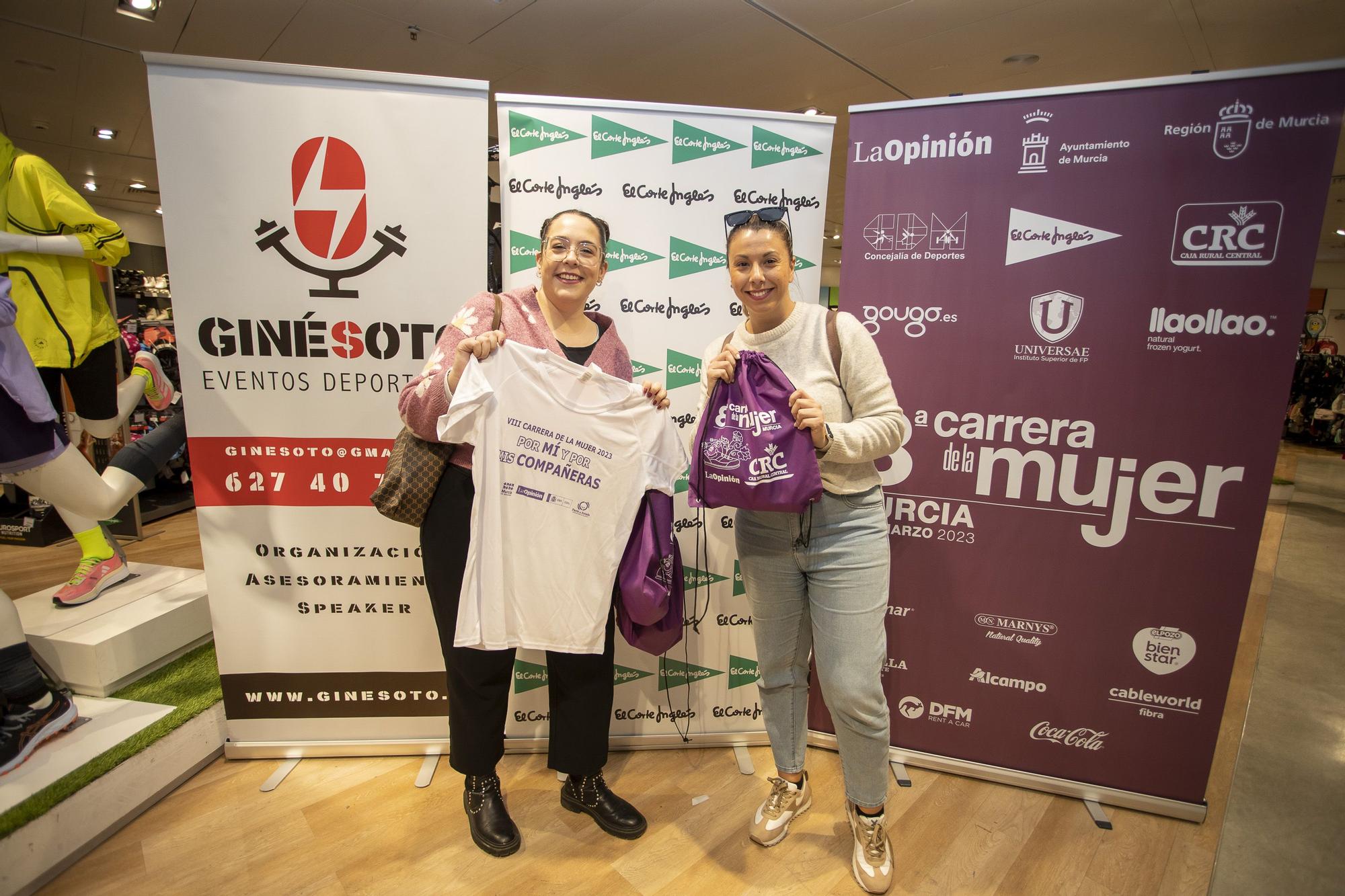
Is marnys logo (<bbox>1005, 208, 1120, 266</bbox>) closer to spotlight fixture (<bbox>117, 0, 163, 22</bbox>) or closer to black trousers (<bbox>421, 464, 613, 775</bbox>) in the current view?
black trousers (<bbox>421, 464, 613, 775</bbox>)

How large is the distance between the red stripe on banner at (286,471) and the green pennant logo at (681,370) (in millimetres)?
1017

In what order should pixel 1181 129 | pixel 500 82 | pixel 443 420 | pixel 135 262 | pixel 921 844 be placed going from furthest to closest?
pixel 135 262 < pixel 500 82 < pixel 921 844 < pixel 1181 129 < pixel 443 420

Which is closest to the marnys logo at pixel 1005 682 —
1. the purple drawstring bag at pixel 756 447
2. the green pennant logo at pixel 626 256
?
the purple drawstring bag at pixel 756 447

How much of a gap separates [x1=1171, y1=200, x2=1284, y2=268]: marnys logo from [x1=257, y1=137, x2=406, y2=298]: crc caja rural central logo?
2451 mm

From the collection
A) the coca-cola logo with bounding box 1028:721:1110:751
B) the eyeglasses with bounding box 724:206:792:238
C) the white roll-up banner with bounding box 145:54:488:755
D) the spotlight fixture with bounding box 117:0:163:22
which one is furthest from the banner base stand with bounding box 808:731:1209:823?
the spotlight fixture with bounding box 117:0:163:22

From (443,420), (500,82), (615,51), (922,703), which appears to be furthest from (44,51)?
(922,703)

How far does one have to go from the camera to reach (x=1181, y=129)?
6.04 ft

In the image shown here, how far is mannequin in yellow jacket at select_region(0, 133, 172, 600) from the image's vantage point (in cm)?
254

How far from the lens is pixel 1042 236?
201 cm

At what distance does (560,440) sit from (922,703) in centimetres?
172

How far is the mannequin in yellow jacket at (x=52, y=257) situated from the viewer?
99.8 inches

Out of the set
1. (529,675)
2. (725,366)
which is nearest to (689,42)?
(725,366)

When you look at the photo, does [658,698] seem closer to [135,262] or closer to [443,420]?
[443,420]

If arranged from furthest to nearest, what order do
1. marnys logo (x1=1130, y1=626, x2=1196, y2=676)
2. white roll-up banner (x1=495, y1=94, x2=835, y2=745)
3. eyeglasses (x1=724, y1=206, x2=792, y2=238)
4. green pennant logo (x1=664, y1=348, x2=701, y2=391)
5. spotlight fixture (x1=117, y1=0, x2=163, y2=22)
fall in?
spotlight fixture (x1=117, y1=0, x2=163, y2=22) → green pennant logo (x1=664, y1=348, x2=701, y2=391) → white roll-up banner (x1=495, y1=94, x2=835, y2=745) → marnys logo (x1=1130, y1=626, x2=1196, y2=676) → eyeglasses (x1=724, y1=206, x2=792, y2=238)
